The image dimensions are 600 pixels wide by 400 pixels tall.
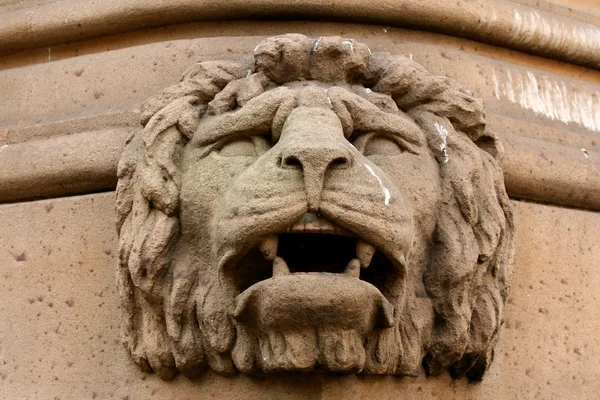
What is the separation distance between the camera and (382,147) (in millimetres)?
2172

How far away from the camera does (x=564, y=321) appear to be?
253 centimetres

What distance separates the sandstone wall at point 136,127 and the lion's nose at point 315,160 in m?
0.54

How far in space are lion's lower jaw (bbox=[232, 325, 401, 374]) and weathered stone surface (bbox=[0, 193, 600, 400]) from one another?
0.56ft

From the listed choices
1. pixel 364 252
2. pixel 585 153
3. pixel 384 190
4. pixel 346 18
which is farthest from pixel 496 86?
pixel 364 252

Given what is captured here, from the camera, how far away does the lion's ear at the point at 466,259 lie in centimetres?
216

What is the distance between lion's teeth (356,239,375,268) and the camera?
1.95 m

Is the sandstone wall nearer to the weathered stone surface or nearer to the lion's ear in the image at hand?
the weathered stone surface

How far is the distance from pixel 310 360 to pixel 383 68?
76cm

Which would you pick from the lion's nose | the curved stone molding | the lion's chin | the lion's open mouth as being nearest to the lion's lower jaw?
the lion's chin

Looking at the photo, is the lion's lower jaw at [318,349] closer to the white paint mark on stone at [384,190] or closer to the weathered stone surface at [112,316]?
the weathered stone surface at [112,316]

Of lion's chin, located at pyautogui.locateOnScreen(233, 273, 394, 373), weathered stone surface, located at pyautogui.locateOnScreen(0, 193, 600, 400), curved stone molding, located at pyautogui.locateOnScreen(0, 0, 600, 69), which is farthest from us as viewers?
curved stone molding, located at pyautogui.locateOnScreen(0, 0, 600, 69)

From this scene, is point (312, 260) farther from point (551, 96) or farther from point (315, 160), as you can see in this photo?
point (551, 96)

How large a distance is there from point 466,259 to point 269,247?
49 centimetres

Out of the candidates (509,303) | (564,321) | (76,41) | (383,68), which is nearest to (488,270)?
(509,303)
